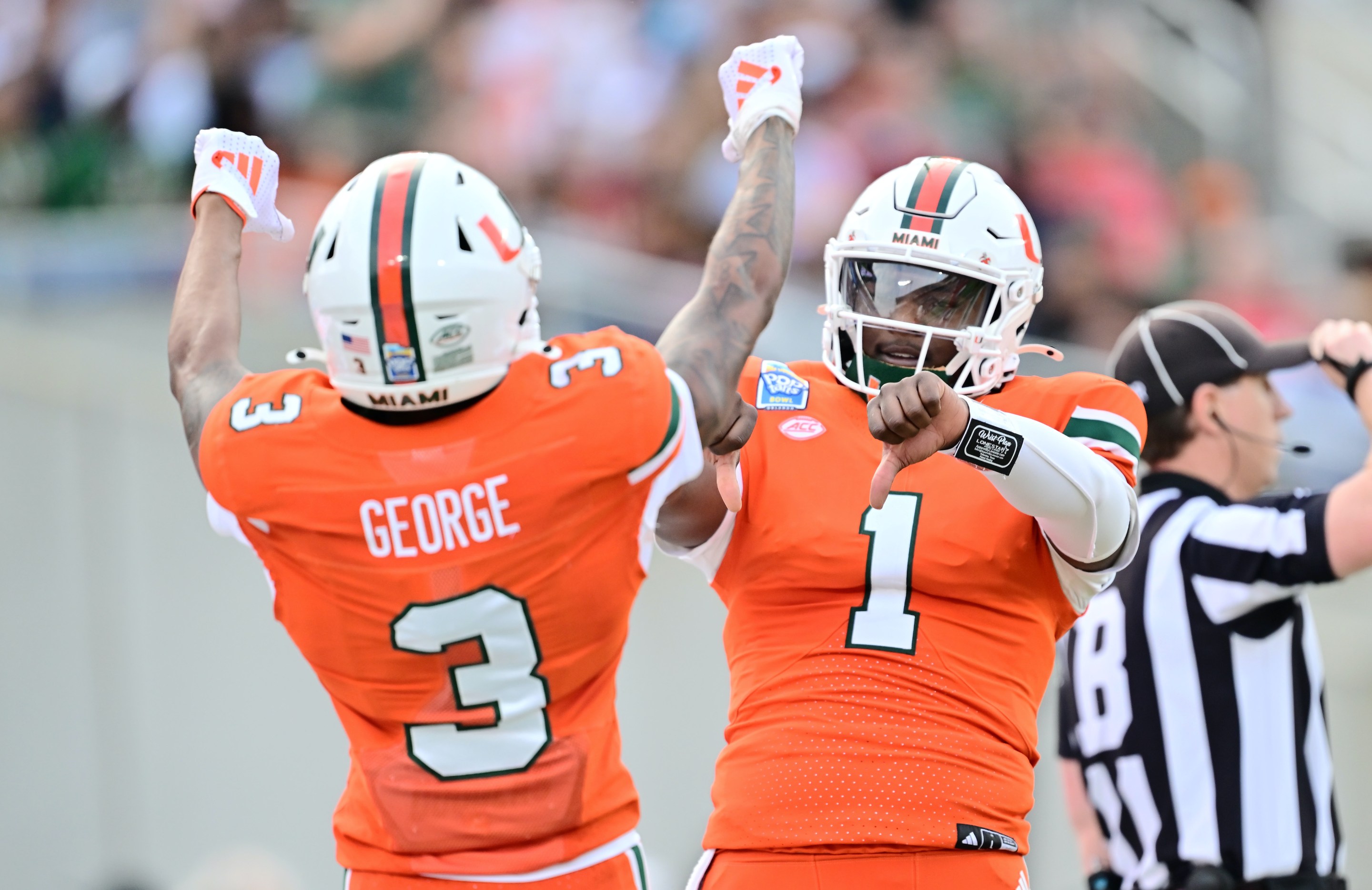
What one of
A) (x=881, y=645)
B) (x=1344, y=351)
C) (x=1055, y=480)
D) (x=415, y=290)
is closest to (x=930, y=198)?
(x=1055, y=480)

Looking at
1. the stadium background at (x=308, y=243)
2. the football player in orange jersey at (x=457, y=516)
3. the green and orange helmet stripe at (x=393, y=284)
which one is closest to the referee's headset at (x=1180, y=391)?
the football player in orange jersey at (x=457, y=516)

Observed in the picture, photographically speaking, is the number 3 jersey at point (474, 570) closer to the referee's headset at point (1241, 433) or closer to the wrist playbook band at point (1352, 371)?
the referee's headset at point (1241, 433)

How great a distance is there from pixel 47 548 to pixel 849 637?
5.35 meters

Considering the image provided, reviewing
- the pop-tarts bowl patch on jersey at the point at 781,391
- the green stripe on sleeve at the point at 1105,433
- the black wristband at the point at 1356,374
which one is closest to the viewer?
the green stripe on sleeve at the point at 1105,433

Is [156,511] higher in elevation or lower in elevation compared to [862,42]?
lower

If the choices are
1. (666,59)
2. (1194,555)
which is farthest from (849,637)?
(666,59)

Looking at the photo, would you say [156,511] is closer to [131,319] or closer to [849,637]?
[131,319]

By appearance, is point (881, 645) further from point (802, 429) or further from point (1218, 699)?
point (1218, 699)

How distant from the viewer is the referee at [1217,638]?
3.93 metres

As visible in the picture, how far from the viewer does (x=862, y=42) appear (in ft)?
31.0

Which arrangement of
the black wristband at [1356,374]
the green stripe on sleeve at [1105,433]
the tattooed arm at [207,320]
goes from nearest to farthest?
the tattooed arm at [207,320], the green stripe on sleeve at [1105,433], the black wristband at [1356,374]

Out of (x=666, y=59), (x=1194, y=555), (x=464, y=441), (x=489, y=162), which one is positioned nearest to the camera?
(x=464, y=441)

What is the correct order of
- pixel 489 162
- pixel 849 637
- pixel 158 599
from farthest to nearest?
pixel 489 162, pixel 158 599, pixel 849 637

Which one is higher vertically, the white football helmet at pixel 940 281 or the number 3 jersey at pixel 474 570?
the white football helmet at pixel 940 281
